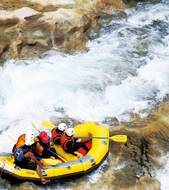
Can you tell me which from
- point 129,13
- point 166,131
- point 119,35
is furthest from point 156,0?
point 166,131

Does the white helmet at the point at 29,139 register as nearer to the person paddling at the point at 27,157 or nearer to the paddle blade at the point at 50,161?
the person paddling at the point at 27,157

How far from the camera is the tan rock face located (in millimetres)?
10961

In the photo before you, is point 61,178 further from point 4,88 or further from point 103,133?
point 4,88

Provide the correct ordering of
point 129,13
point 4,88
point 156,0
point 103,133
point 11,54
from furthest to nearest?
point 156,0
point 129,13
point 11,54
point 4,88
point 103,133

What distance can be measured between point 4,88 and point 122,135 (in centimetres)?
317

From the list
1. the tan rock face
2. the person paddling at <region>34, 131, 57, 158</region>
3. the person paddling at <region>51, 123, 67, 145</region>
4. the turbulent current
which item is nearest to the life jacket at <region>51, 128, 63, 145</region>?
the person paddling at <region>51, 123, 67, 145</region>

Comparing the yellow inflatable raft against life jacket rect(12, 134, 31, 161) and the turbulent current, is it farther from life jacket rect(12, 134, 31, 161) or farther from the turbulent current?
the turbulent current

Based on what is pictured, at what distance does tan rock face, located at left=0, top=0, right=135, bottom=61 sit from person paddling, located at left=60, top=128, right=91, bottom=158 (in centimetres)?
351

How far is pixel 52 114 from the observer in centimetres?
Result: 940

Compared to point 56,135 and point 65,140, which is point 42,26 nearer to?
point 56,135

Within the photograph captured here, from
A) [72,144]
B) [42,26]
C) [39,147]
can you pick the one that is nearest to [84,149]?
[72,144]

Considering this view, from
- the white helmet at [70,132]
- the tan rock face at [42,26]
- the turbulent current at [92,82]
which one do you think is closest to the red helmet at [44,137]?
the white helmet at [70,132]

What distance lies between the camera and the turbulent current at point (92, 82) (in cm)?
948

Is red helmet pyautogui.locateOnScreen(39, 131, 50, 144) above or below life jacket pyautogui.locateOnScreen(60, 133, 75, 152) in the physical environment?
above
